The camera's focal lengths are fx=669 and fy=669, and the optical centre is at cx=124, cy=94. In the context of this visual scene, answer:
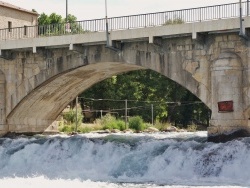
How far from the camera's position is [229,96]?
25266mm

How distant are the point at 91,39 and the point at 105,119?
1664 centimetres

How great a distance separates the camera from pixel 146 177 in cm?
2372

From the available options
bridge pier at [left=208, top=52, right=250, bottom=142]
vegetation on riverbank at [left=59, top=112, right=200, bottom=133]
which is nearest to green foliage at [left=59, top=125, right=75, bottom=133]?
vegetation on riverbank at [left=59, top=112, right=200, bottom=133]

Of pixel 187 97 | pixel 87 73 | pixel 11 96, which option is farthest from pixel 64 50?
pixel 187 97

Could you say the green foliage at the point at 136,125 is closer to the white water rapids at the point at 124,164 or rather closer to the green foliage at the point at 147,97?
the green foliage at the point at 147,97

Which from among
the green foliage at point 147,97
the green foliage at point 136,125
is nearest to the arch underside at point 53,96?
the green foliage at point 136,125

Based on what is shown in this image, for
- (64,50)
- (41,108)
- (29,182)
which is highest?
(64,50)

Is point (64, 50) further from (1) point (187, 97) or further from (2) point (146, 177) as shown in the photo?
(1) point (187, 97)

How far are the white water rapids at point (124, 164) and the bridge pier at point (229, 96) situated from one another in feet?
3.18

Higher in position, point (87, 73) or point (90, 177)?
point (87, 73)

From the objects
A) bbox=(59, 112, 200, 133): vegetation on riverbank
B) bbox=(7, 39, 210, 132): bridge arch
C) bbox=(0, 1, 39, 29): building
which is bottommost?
bbox=(59, 112, 200, 133): vegetation on riverbank

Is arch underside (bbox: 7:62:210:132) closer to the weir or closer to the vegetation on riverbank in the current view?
the weir

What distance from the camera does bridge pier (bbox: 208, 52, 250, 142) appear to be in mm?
25219

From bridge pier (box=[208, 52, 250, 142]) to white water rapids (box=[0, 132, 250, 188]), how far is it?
3.18 ft
